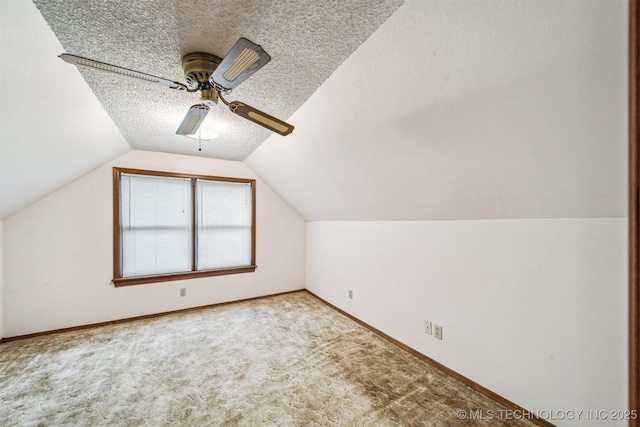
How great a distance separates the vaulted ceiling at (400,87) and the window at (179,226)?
3.63ft

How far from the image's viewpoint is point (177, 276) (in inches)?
143

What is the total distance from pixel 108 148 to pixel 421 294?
12.2ft

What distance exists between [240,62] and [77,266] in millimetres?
3513

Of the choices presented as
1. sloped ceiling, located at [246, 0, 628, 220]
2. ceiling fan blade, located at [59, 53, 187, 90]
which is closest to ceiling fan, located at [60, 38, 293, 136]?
ceiling fan blade, located at [59, 53, 187, 90]

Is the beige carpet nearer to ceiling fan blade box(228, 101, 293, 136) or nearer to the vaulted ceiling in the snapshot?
the vaulted ceiling

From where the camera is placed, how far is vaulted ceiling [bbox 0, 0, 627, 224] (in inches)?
41.8

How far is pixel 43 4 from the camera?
111cm

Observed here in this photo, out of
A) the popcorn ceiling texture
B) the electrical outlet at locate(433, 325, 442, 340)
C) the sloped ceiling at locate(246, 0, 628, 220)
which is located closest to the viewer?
the sloped ceiling at locate(246, 0, 628, 220)

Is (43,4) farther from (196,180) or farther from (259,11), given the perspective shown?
(196,180)

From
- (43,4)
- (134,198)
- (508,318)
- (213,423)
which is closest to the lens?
(43,4)

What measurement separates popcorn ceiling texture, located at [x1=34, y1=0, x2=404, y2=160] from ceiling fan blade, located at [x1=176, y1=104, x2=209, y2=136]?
0.25 m

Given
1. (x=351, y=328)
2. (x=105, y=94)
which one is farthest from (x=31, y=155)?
(x=351, y=328)

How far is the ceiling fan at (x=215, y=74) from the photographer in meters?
1.09

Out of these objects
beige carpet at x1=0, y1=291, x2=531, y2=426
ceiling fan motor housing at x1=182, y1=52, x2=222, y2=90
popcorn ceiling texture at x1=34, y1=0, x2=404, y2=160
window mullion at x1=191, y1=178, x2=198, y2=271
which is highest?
popcorn ceiling texture at x1=34, y1=0, x2=404, y2=160
